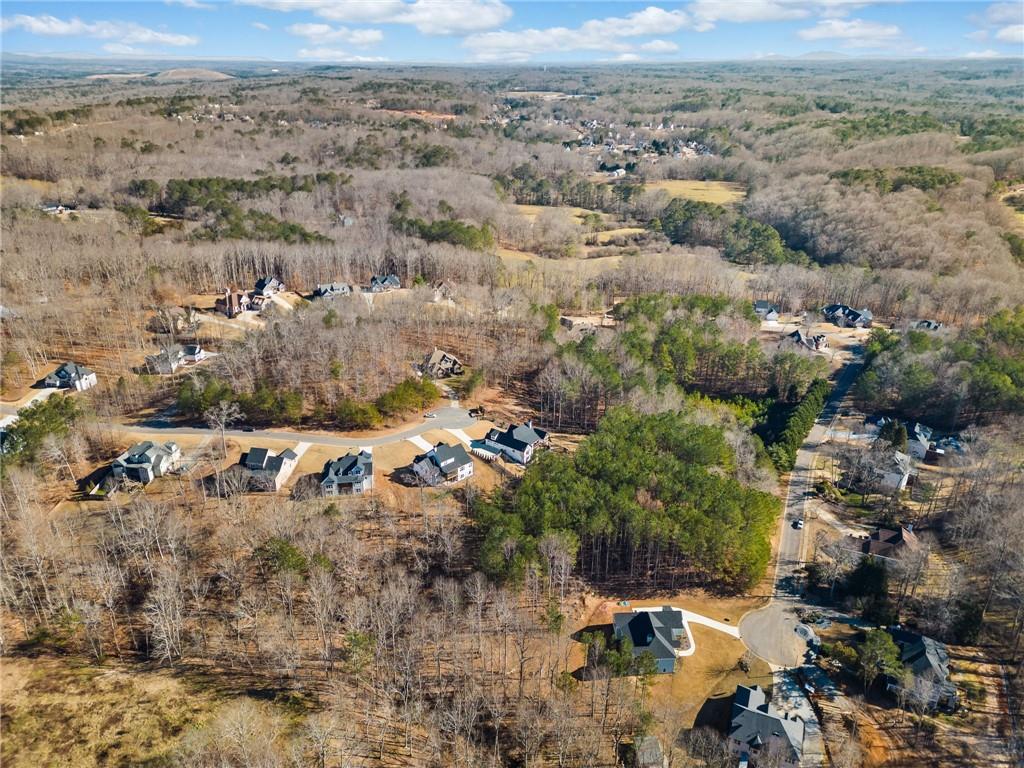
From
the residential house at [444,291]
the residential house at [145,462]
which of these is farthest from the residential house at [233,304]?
the residential house at [145,462]

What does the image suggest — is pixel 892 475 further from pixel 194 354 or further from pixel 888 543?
pixel 194 354

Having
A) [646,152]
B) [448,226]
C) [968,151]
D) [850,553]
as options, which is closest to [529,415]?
[850,553]

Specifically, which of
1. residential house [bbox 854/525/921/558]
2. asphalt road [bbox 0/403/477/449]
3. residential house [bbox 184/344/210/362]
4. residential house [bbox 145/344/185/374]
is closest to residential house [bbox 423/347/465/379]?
asphalt road [bbox 0/403/477/449]

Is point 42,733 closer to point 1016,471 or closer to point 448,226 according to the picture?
point 1016,471

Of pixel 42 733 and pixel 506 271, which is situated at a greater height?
pixel 506 271

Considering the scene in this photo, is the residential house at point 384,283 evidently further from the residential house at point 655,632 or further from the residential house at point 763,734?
the residential house at point 763,734
